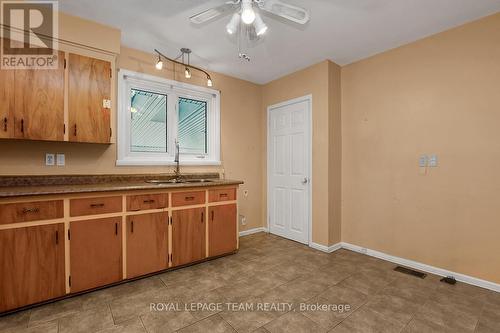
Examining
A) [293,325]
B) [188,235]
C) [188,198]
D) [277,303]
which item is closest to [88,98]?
[188,198]

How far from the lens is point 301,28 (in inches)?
104

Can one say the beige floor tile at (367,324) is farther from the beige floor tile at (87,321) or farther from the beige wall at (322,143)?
the beige floor tile at (87,321)

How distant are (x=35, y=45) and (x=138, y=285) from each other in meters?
2.42

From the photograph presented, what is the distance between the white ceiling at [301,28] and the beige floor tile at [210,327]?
2.67 metres

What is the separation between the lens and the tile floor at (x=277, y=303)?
5.92ft

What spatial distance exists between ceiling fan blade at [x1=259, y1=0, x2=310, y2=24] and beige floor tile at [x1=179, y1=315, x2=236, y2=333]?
2419 mm

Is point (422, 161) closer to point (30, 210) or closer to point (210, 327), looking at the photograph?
point (210, 327)

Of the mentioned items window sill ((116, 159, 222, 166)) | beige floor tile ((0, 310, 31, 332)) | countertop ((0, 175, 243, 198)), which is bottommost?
beige floor tile ((0, 310, 31, 332))

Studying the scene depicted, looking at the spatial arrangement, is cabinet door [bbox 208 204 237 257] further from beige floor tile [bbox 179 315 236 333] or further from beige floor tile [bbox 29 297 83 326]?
beige floor tile [bbox 29 297 83 326]

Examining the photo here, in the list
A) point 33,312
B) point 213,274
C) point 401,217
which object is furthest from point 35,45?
point 401,217

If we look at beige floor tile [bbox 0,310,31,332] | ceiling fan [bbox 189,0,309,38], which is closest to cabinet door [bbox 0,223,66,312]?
beige floor tile [bbox 0,310,31,332]

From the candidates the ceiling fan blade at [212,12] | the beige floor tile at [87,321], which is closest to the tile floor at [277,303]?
the beige floor tile at [87,321]

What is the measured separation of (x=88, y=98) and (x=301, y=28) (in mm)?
2337

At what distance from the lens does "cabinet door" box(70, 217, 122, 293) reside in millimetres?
2166
